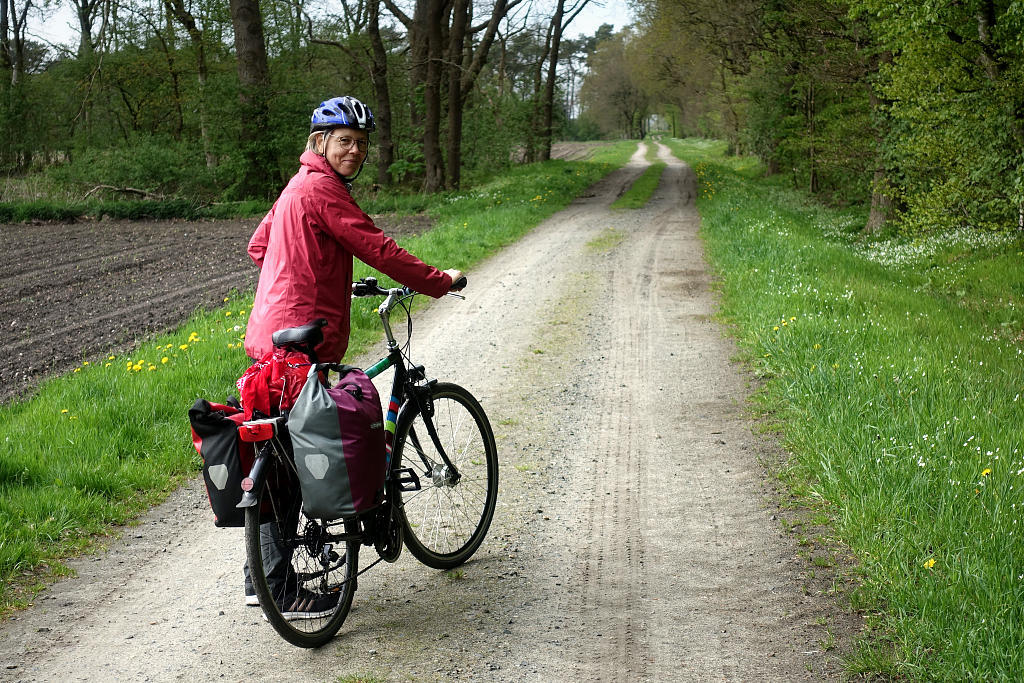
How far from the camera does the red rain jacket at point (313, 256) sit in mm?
3572

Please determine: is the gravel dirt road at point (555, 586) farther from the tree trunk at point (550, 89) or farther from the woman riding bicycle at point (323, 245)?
the tree trunk at point (550, 89)

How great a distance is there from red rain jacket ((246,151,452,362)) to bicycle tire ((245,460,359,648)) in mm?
579

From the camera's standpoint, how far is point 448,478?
440 cm

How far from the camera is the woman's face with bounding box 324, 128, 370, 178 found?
368 cm

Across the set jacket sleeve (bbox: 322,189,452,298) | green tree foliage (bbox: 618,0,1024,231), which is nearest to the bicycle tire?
jacket sleeve (bbox: 322,189,452,298)

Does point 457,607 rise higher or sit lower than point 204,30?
lower

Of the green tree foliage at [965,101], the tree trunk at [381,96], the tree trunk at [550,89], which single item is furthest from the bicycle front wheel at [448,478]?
the tree trunk at [550,89]

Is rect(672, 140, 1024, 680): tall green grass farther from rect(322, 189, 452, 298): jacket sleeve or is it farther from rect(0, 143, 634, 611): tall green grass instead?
rect(0, 143, 634, 611): tall green grass

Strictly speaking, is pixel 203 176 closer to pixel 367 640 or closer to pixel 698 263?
pixel 698 263

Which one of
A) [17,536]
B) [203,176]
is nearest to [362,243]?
[17,536]

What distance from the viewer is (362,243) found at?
3.62 metres

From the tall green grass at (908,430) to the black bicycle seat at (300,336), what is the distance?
2.46 m

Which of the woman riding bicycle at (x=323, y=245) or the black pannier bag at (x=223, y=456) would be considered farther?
the woman riding bicycle at (x=323, y=245)

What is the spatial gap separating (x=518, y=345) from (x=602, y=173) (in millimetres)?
28310
